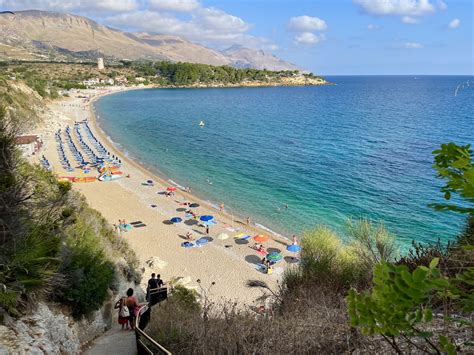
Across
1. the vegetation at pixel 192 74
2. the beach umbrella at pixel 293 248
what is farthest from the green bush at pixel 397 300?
the vegetation at pixel 192 74

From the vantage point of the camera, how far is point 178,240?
82.9 ft

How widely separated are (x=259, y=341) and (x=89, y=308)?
5.47 m

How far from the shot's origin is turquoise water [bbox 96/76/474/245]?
29172mm

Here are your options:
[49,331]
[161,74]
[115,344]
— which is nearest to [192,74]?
[161,74]

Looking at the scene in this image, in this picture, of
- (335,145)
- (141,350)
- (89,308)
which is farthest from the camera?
(335,145)

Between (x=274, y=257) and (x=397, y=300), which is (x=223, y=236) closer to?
(x=274, y=257)

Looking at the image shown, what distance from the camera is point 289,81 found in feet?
655

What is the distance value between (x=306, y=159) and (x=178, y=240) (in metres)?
24.2

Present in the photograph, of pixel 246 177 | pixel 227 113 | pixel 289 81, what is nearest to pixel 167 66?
pixel 289 81

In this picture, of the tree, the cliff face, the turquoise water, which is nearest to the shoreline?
the turquoise water

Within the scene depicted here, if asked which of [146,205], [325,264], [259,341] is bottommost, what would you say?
[146,205]

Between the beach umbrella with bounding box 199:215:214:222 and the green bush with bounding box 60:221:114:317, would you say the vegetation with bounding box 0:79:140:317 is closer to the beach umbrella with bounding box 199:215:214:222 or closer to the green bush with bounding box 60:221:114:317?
the green bush with bounding box 60:221:114:317

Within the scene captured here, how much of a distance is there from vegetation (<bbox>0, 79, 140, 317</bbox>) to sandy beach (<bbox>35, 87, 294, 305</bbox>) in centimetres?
489

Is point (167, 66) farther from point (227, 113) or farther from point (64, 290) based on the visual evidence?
point (64, 290)
